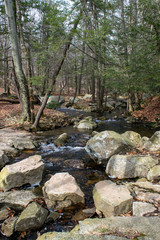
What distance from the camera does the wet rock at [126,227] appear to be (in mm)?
1970

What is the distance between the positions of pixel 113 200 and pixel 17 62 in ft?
31.3

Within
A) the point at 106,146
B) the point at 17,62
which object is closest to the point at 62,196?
the point at 106,146

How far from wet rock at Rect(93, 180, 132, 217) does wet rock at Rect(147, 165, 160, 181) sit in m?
0.96

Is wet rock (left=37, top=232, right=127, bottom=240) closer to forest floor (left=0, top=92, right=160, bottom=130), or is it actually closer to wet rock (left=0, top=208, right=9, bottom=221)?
wet rock (left=0, top=208, right=9, bottom=221)

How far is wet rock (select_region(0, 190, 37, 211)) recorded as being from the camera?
3070mm

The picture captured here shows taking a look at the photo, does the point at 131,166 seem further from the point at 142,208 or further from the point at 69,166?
the point at 69,166

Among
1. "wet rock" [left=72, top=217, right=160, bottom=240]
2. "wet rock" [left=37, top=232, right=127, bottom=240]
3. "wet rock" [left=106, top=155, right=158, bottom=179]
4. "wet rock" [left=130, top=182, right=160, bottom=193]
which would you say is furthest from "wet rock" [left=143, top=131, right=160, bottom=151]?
"wet rock" [left=37, top=232, right=127, bottom=240]

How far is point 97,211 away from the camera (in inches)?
118

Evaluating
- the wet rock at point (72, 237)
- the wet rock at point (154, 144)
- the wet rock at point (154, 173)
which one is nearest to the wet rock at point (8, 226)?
the wet rock at point (72, 237)

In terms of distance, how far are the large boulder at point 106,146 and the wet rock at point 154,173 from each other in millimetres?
1256

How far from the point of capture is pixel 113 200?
2.83 metres

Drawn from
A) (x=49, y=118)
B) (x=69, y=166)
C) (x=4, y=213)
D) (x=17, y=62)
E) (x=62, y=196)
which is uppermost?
(x=17, y=62)

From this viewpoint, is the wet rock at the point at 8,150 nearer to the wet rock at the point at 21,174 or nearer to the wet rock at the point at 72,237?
the wet rock at the point at 21,174

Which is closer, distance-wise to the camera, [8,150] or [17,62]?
[8,150]
